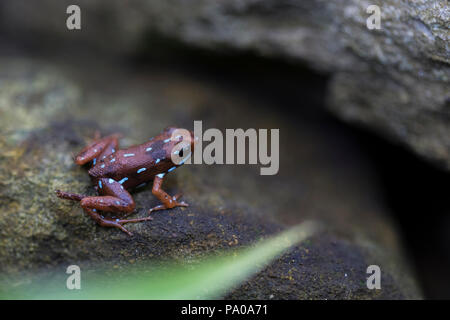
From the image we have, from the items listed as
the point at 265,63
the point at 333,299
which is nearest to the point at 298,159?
the point at 265,63

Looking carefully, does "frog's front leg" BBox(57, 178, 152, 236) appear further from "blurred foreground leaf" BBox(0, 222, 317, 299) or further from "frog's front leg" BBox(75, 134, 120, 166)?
"blurred foreground leaf" BBox(0, 222, 317, 299)

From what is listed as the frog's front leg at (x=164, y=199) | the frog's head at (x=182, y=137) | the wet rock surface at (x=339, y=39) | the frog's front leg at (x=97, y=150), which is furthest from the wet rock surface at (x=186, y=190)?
the wet rock surface at (x=339, y=39)

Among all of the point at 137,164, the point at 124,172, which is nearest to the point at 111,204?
the point at 124,172

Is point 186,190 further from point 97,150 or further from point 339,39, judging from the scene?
point 339,39

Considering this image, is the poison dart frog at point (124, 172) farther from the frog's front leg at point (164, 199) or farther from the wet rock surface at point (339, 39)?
the wet rock surface at point (339, 39)

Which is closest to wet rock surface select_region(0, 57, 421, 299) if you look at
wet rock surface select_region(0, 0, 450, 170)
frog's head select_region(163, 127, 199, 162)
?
frog's head select_region(163, 127, 199, 162)

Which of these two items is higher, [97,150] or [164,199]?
[97,150]
